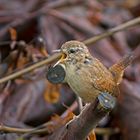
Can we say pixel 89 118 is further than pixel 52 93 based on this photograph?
No

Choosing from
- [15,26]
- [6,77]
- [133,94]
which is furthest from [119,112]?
[15,26]

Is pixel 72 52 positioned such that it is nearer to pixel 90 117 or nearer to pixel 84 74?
pixel 84 74

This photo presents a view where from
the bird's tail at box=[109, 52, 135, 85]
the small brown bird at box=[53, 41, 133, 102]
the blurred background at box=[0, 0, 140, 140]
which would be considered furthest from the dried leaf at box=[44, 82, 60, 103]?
the small brown bird at box=[53, 41, 133, 102]

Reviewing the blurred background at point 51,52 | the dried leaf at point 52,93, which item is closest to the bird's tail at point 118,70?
the blurred background at point 51,52

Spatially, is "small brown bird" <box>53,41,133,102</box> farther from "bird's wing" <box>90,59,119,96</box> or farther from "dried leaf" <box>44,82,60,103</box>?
"dried leaf" <box>44,82,60,103</box>

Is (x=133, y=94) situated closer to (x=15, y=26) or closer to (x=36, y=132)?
(x=36, y=132)

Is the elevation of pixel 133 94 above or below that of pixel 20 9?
below

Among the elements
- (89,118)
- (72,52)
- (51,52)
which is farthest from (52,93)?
(89,118)
